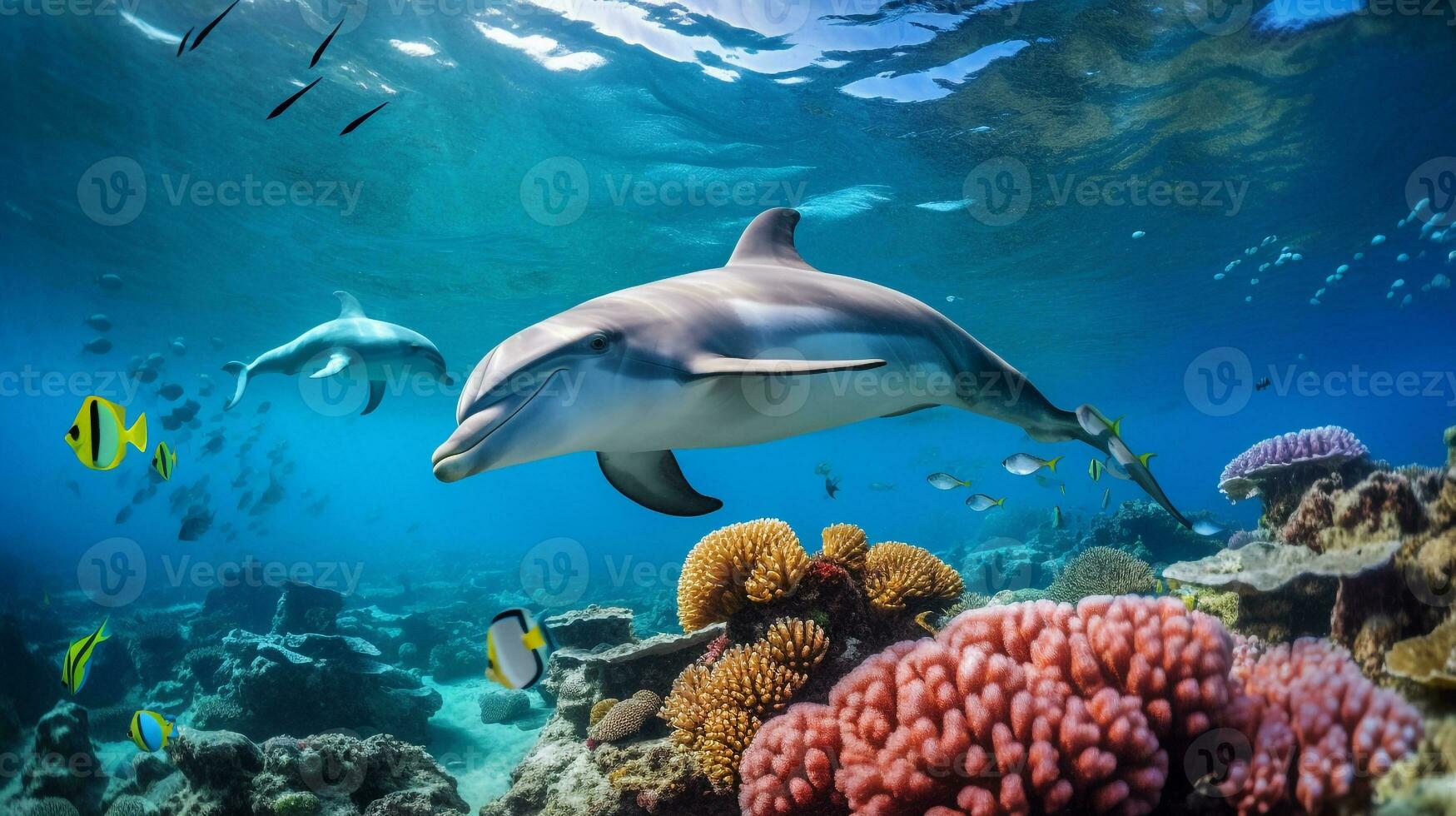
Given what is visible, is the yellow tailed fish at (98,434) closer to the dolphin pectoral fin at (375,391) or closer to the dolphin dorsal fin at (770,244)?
the dolphin dorsal fin at (770,244)

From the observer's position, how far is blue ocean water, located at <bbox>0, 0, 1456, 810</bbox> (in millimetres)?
11969

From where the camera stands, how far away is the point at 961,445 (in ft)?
238

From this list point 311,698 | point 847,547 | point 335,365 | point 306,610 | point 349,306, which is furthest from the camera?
point 306,610

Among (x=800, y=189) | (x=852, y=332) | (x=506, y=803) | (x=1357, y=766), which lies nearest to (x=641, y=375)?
(x=852, y=332)

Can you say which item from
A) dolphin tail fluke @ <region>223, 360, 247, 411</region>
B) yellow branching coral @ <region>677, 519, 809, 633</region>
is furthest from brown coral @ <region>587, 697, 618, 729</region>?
dolphin tail fluke @ <region>223, 360, 247, 411</region>

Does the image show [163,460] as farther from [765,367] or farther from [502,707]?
[765,367]

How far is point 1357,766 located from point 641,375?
2544 millimetres

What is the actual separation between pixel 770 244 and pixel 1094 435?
2925mm

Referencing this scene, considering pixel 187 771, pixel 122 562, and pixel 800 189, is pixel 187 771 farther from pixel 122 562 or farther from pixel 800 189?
pixel 122 562

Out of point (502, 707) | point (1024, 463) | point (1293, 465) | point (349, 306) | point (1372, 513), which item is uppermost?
point (1293, 465)

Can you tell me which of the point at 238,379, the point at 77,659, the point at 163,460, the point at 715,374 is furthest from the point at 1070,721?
the point at 238,379

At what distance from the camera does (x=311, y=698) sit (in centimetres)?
965

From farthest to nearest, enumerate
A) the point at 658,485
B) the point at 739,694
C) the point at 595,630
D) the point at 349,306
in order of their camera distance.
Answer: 1. the point at 349,306
2. the point at 595,630
3. the point at 739,694
4. the point at 658,485

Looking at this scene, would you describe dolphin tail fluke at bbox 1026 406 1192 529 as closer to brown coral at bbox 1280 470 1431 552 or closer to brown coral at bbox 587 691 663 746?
brown coral at bbox 1280 470 1431 552
